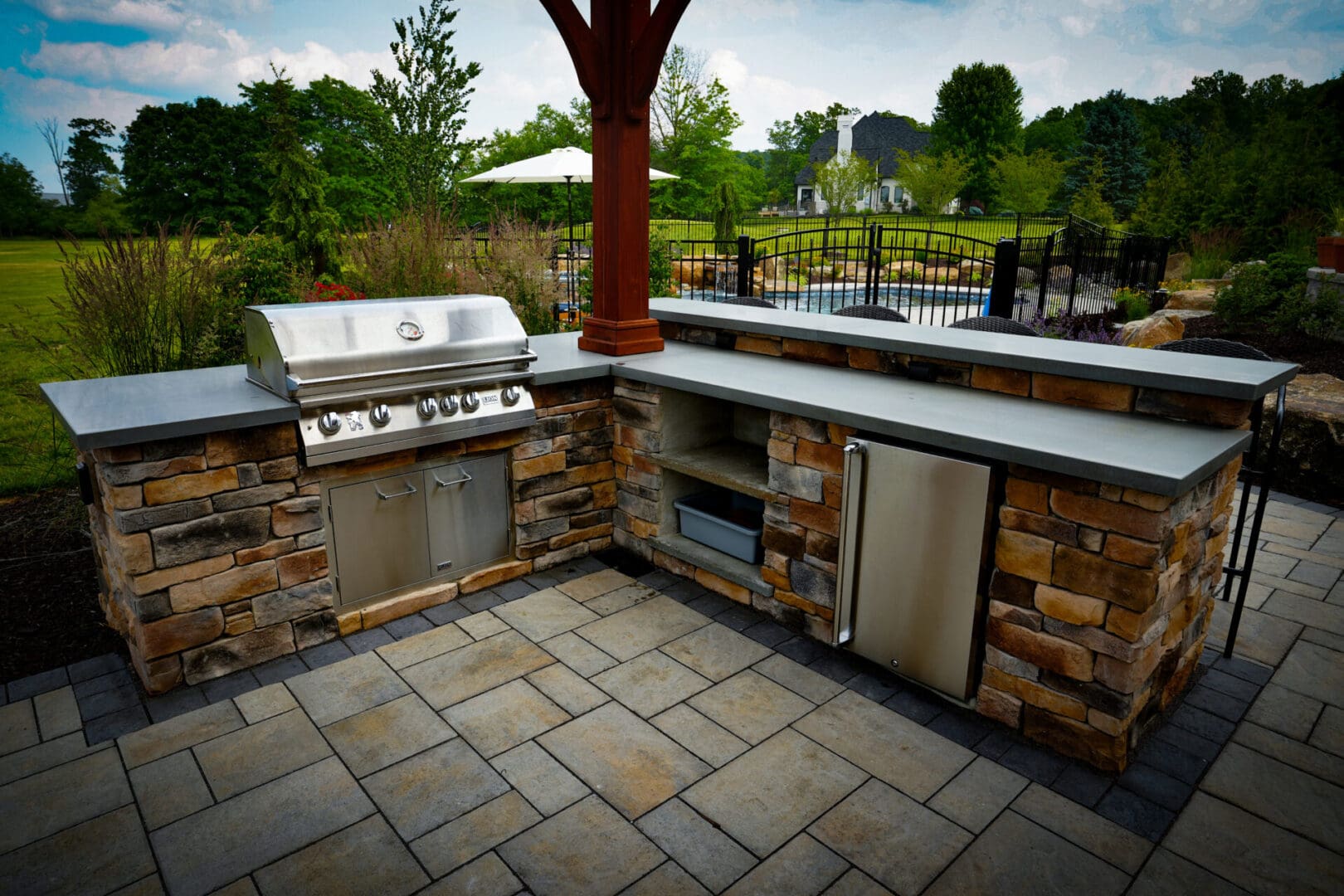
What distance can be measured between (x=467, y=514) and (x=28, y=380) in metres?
4.76

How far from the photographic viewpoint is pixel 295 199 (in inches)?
338

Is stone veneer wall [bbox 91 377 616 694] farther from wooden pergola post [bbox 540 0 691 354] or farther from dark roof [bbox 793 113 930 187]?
dark roof [bbox 793 113 930 187]

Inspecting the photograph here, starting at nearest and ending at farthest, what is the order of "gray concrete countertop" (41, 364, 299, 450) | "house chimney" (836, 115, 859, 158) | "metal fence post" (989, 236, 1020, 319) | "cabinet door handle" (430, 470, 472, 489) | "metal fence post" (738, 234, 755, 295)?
"gray concrete countertop" (41, 364, 299, 450), "cabinet door handle" (430, 470, 472, 489), "metal fence post" (989, 236, 1020, 319), "metal fence post" (738, 234, 755, 295), "house chimney" (836, 115, 859, 158)

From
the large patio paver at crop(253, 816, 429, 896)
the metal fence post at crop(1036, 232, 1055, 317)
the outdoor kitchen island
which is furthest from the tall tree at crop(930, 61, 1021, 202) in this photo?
the large patio paver at crop(253, 816, 429, 896)

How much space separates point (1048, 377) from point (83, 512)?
16.4 feet

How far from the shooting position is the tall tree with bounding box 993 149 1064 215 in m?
24.5

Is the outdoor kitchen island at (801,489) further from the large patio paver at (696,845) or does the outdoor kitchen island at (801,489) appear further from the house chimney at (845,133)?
the house chimney at (845,133)

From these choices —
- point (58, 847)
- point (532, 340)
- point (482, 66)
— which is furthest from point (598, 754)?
point (482, 66)

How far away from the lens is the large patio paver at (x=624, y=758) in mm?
2316

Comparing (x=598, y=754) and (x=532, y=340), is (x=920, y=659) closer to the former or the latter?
(x=598, y=754)

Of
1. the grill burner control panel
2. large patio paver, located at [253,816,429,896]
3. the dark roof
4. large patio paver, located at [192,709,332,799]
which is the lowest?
large patio paver, located at [192,709,332,799]

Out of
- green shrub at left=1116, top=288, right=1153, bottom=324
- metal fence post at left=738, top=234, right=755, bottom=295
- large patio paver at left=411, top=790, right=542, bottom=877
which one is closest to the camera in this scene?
large patio paver at left=411, top=790, right=542, bottom=877

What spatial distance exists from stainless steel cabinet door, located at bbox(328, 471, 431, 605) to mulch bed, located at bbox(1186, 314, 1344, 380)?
6.17m

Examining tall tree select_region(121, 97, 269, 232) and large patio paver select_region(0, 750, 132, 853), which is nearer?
large patio paver select_region(0, 750, 132, 853)
